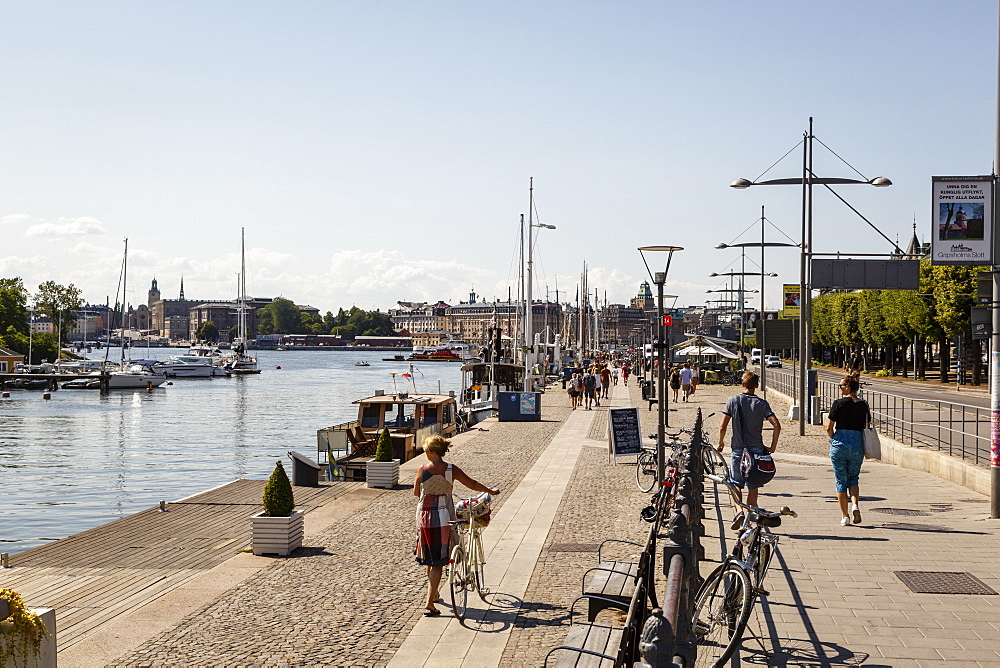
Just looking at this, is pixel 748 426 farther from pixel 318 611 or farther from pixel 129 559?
pixel 129 559

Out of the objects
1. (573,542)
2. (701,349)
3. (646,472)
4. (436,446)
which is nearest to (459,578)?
(436,446)

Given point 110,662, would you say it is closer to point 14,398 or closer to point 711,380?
point 711,380

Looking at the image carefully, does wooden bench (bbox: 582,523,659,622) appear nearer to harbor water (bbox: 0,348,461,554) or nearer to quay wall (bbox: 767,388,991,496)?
quay wall (bbox: 767,388,991,496)

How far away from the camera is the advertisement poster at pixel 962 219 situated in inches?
514

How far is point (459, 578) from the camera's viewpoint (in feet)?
30.0

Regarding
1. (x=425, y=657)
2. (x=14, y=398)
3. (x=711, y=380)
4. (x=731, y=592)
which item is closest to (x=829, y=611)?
(x=731, y=592)

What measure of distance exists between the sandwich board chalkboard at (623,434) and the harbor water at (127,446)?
12.5 metres

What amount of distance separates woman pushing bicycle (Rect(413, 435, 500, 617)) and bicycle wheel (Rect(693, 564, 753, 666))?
2.49 m

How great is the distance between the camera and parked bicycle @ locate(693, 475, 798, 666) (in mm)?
6777

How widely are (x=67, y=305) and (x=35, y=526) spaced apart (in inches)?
4554

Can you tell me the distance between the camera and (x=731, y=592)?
23.0 ft

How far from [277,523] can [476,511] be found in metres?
3.77

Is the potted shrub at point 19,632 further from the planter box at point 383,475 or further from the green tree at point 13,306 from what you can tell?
the green tree at point 13,306

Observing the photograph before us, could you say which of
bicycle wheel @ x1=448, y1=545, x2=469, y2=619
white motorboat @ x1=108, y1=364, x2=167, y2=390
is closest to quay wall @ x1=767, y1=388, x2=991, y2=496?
bicycle wheel @ x1=448, y1=545, x2=469, y2=619
